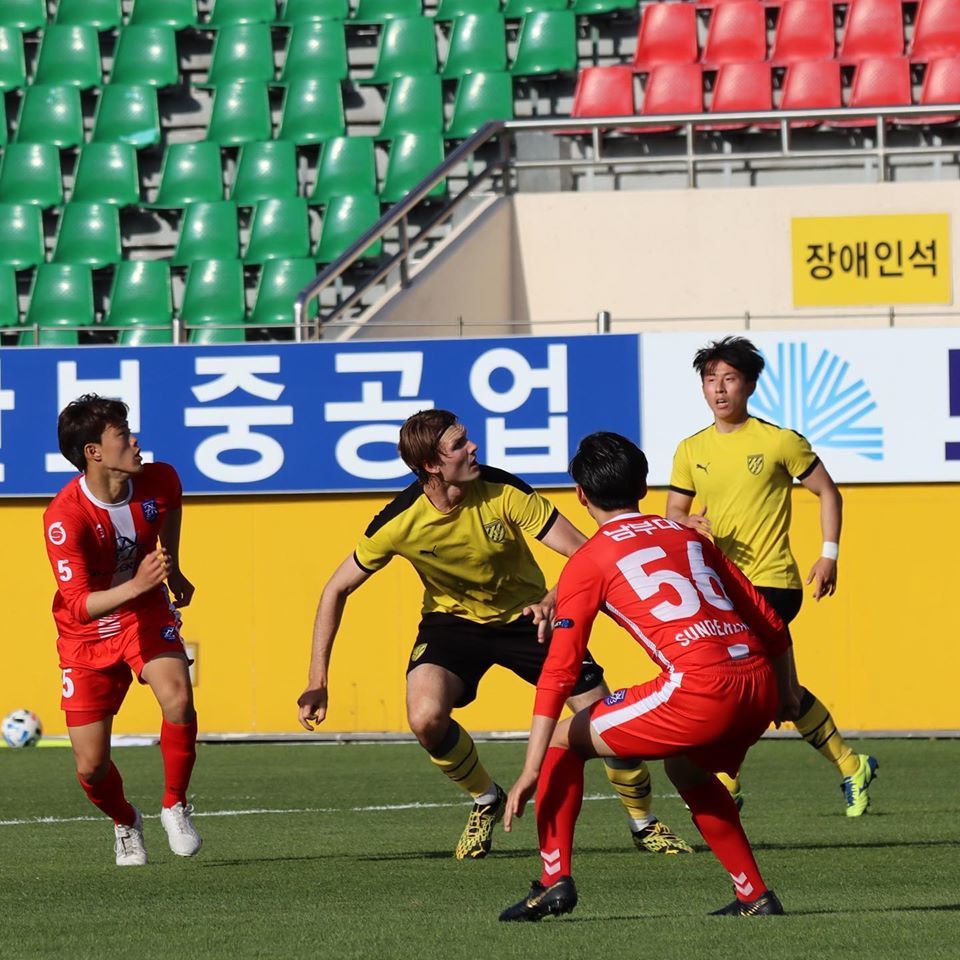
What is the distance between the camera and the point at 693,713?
5.39 meters

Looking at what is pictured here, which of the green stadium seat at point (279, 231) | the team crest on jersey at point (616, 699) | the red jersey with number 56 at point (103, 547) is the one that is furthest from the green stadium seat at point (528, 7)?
the team crest on jersey at point (616, 699)

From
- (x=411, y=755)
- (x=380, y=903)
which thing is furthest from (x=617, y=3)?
(x=380, y=903)

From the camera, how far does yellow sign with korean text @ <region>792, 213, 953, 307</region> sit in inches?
671

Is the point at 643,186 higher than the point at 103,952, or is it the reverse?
the point at 643,186

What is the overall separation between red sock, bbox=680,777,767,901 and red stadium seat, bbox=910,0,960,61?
15650mm

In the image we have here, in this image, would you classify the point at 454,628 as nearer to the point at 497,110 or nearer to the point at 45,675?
the point at 45,675

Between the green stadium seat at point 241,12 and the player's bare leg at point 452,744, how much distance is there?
50.8 feet

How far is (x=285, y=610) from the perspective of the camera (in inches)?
583

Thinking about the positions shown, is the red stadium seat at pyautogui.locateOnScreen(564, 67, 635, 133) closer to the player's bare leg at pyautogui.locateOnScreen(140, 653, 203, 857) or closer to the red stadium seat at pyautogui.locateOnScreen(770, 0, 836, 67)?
the red stadium seat at pyautogui.locateOnScreen(770, 0, 836, 67)

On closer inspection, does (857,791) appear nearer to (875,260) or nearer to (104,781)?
(104,781)

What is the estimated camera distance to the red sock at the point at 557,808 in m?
5.50

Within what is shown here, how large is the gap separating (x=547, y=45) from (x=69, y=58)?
18.3 ft

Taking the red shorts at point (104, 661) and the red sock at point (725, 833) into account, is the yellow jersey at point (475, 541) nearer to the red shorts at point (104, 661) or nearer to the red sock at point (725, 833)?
the red shorts at point (104, 661)

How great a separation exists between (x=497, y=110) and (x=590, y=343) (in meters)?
6.42
